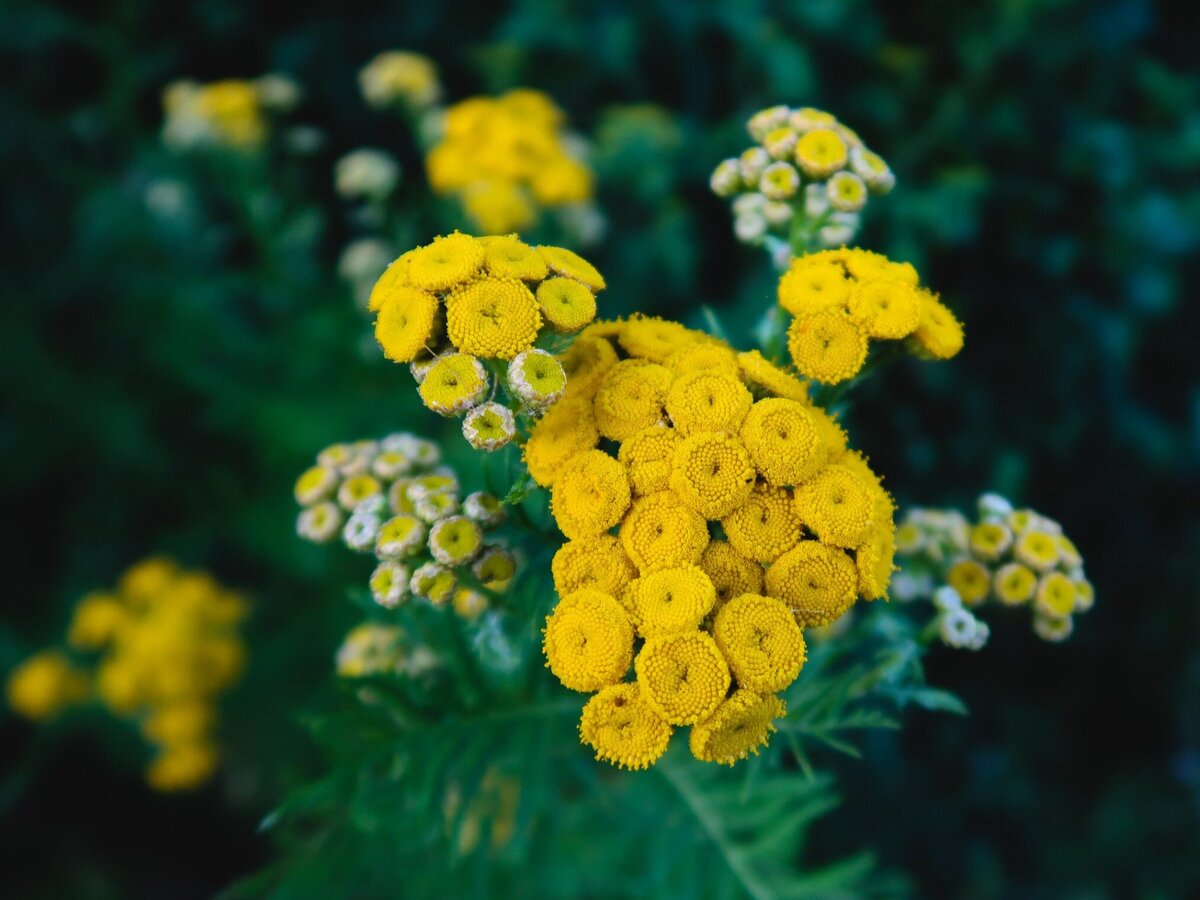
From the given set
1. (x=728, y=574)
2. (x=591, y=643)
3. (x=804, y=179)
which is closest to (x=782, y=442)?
(x=728, y=574)

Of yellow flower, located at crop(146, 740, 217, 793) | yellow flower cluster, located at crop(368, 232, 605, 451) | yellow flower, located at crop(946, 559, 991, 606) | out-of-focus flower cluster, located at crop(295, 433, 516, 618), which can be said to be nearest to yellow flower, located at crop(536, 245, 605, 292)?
yellow flower cluster, located at crop(368, 232, 605, 451)

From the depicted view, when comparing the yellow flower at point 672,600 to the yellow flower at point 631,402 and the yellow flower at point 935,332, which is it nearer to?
the yellow flower at point 631,402

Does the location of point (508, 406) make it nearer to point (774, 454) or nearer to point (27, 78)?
point (774, 454)

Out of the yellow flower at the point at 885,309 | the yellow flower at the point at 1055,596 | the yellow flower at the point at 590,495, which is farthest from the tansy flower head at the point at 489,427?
the yellow flower at the point at 1055,596

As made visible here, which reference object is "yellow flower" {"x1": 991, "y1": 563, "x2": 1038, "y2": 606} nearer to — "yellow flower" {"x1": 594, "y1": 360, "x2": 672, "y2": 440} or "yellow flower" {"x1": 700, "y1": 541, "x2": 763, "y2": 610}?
"yellow flower" {"x1": 700, "y1": 541, "x2": 763, "y2": 610}

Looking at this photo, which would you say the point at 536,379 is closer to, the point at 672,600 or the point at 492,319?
the point at 492,319

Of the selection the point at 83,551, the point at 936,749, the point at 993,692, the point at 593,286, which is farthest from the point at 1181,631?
the point at 83,551

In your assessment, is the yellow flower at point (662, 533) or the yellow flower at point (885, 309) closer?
the yellow flower at point (662, 533)
